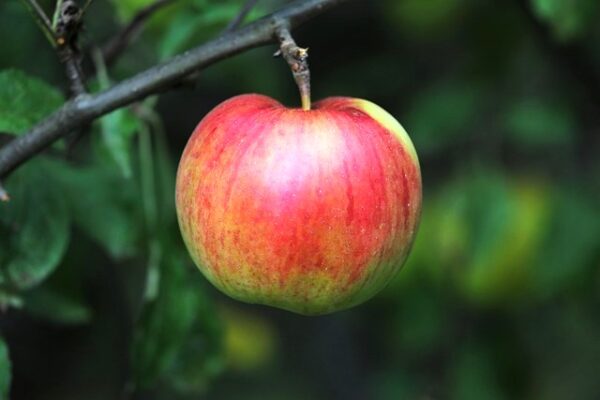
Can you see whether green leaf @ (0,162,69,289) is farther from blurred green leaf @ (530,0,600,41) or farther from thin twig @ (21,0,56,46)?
blurred green leaf @ (530,0,600,41)

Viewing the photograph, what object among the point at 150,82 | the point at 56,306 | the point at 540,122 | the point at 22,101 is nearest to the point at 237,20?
the point at 150,82

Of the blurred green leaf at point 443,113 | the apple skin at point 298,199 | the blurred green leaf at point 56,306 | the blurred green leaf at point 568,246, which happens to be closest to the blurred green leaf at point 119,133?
the apple skin at point 298,199

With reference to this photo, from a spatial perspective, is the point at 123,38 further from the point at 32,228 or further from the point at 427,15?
the point at 427,15

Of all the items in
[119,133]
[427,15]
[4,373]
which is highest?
[119,133]

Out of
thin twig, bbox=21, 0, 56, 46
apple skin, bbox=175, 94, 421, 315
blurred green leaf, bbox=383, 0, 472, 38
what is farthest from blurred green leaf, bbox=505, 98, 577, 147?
thin twig, bbox=21, 0, 56, 46

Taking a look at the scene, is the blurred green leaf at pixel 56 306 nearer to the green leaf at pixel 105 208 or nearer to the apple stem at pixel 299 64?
the green leaf at pixel 105 208

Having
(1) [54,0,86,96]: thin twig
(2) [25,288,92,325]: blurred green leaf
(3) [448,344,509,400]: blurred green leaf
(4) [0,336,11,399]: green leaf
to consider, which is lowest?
(3) [448,344,509,400]: blurred green leaf
